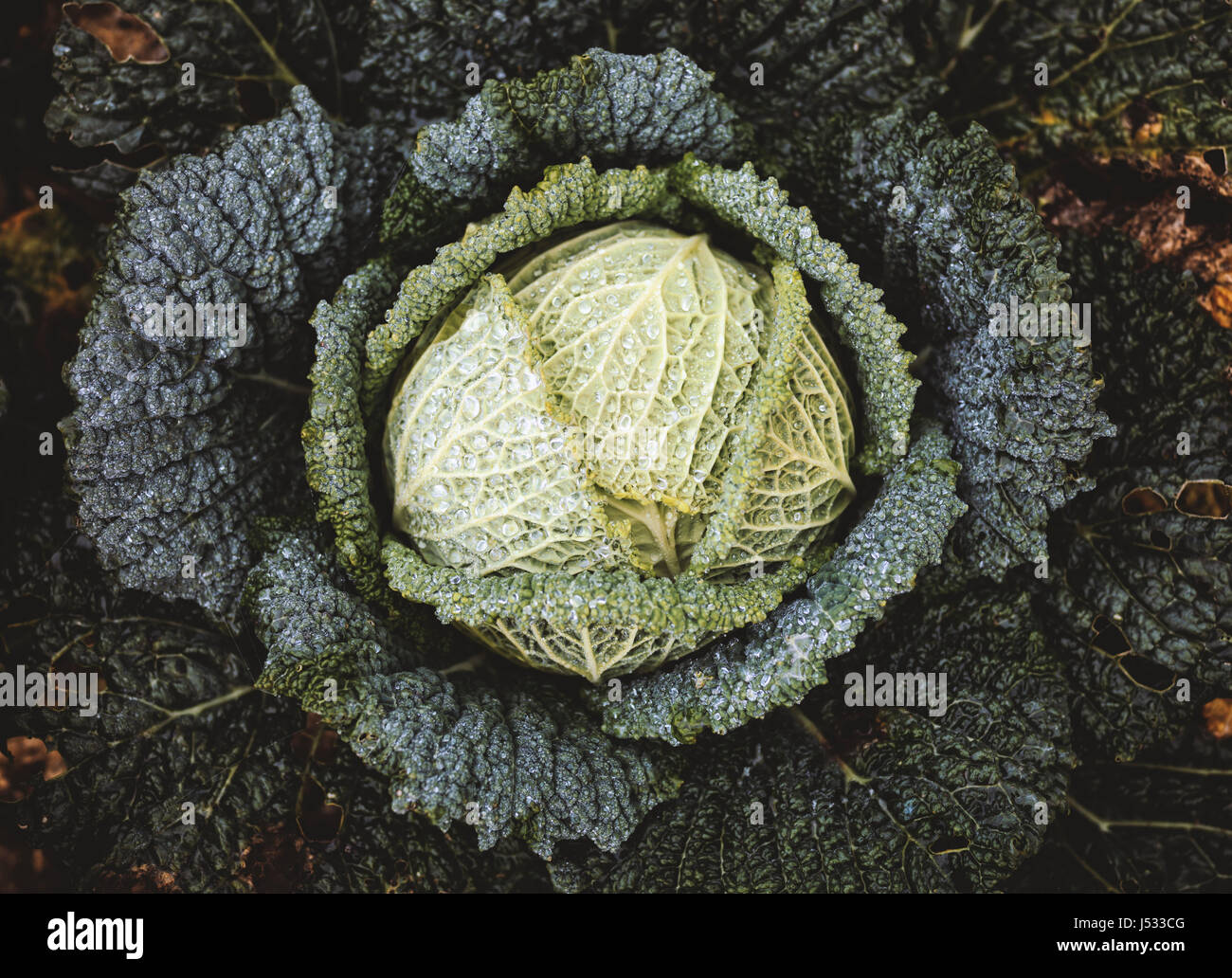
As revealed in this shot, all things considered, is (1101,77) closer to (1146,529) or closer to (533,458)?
(1146,529)

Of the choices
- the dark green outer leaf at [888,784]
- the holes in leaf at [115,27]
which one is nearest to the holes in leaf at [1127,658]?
the dark green outer leaf at [888,784]

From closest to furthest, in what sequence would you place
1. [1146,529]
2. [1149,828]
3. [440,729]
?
[440,729] < [1146,529] < [1149,828]

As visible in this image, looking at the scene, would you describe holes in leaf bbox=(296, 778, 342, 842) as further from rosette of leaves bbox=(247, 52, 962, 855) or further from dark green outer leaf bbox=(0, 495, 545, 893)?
rosette of leaves bbox=(247, 52, 962, 855)

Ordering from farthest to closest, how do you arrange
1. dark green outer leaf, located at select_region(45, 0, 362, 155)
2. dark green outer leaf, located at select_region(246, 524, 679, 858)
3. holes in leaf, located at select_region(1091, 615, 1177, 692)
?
holes in leaf, located at select_region(1091, 615, 1177, 692) < dark green outer leaf, located at select_region(45, 0, 362, 155) < dark green outer leaf, located at select_region(246, 524, 679, 858)

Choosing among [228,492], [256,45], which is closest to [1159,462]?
[228,492]

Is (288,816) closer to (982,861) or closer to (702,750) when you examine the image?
(702,750)

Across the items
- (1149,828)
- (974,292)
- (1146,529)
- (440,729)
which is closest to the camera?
(440,729)

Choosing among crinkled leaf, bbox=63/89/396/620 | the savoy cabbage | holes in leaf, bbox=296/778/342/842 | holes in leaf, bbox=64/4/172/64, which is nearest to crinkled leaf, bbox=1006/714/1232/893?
the savoy cabbage

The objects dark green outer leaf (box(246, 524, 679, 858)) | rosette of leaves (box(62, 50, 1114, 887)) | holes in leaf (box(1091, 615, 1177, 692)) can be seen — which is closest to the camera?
dark green outer leaf (box(246, 524, 679, 858))

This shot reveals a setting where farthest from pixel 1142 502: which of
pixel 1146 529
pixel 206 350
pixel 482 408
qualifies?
pixel 206 350
